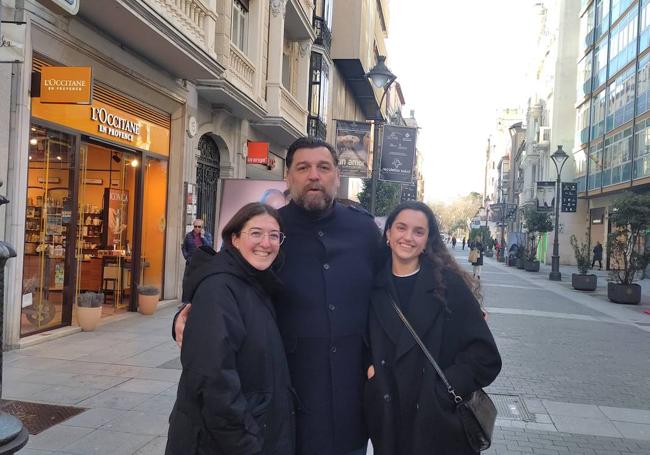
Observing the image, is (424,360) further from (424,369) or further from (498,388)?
(498,388)

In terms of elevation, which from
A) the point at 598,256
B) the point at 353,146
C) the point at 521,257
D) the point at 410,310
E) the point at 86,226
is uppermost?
the point at 353,146

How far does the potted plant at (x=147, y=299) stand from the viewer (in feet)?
35.3

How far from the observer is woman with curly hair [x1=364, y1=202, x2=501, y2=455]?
2.58 metres

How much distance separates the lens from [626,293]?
17.0 m

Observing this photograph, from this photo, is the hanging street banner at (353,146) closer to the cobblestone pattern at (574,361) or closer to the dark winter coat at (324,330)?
the cobblestone pattern at (574,361)

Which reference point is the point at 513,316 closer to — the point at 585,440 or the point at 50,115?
the point at 585,440

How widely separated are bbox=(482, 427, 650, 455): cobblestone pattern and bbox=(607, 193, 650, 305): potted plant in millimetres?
13461

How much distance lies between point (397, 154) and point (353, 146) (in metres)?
1.15

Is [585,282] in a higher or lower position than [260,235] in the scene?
lower

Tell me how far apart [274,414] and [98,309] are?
7.51 meters

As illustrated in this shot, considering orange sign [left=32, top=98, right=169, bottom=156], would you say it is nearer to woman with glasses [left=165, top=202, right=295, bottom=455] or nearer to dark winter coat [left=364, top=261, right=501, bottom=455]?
woman with glasses [left=165, top=202, right=295, bottom=455]

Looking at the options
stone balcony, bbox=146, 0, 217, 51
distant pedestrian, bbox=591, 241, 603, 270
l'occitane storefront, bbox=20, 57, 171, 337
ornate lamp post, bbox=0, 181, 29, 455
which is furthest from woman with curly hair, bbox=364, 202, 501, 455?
distant pedestrian, bbox=591, 241, 603, 270

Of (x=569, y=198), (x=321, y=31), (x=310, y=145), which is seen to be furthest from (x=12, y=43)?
(x=569, y=198)

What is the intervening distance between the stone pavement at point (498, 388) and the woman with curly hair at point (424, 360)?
2384 millimetres
